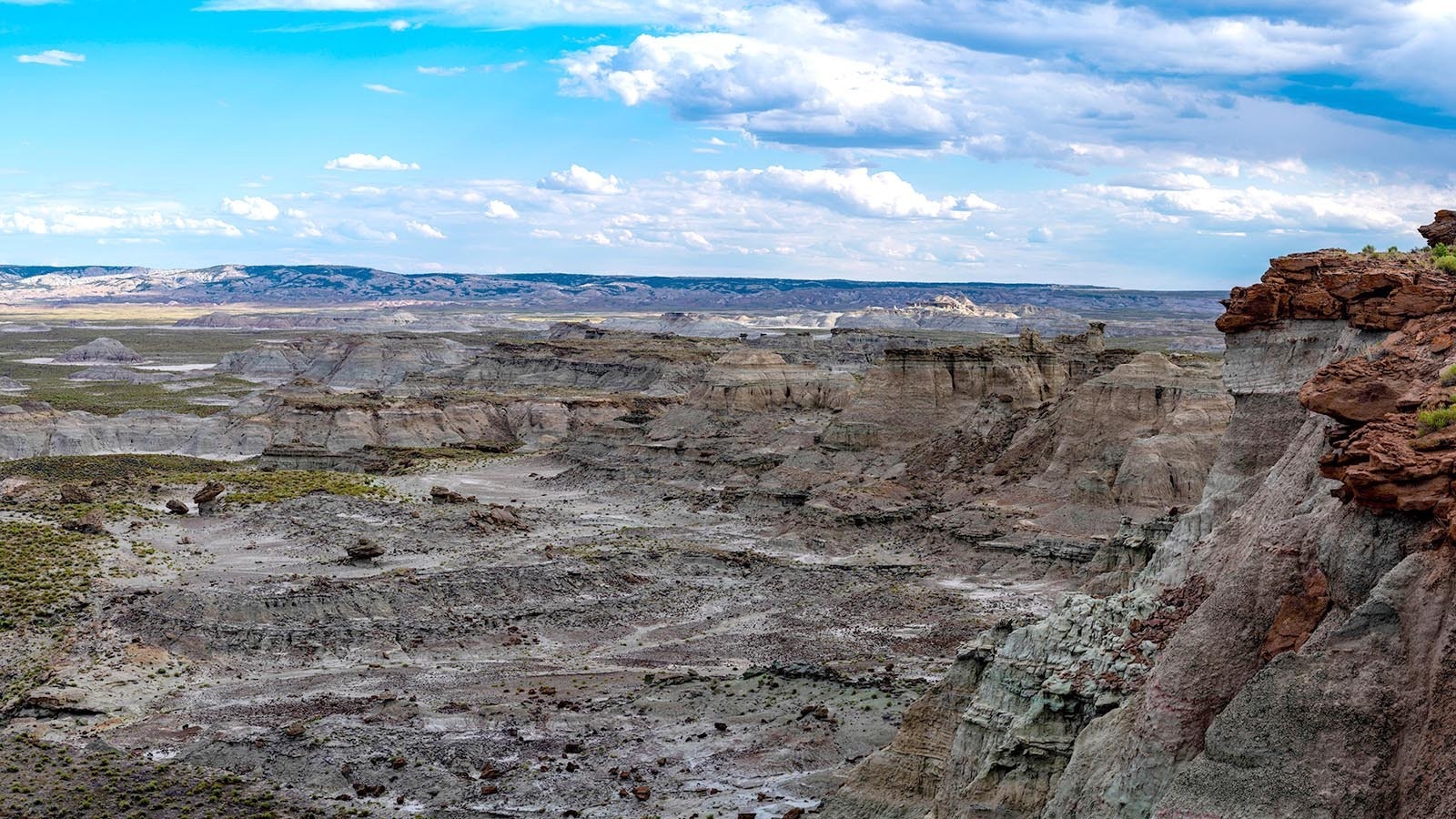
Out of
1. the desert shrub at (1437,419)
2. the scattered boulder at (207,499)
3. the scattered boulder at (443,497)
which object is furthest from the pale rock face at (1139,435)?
the desert shrub at (1437,419)

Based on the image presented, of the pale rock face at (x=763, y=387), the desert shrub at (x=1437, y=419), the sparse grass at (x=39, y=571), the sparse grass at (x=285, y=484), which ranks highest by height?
the desert shrub at (x=1437, y=419)

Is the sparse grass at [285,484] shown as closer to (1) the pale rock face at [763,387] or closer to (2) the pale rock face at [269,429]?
(2) the pale rock face at [269,429]

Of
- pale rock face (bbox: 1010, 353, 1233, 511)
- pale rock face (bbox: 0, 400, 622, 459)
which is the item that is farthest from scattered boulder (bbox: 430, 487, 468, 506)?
pale rock face (bbox: 0, 400, 622, 459)

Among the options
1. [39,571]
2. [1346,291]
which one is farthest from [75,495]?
[1346,291]

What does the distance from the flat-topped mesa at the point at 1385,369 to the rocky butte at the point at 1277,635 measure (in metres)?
0.04

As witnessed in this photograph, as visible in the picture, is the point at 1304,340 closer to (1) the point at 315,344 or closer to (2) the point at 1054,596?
(2) the point at 1054,596

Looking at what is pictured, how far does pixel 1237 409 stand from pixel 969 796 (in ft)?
28.4

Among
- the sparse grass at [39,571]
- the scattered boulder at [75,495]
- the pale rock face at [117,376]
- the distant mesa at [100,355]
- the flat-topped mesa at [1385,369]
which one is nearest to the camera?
the flat-topped mesa at [1385,369]

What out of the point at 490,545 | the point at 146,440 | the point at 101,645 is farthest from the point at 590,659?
the point at 146,440

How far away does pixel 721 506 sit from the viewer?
73.0m

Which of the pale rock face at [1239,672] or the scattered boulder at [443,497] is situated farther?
the scattered boulder at [443,497]

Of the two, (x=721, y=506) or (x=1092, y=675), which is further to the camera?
(x=721, y=506)

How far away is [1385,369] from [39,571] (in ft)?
145

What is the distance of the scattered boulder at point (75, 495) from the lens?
66.9 meters
